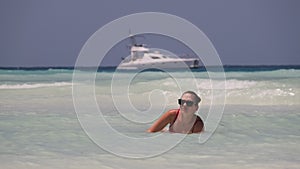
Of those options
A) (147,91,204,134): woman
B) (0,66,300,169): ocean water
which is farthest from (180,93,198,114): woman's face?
(0,66,300,169): ocean water

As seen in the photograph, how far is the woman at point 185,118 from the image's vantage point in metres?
6.91

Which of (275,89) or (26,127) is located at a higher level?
(26,127)

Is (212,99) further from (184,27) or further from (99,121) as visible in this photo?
(184,27)

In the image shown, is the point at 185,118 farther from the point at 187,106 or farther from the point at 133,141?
the point at 133,141

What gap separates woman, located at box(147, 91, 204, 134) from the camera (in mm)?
6910

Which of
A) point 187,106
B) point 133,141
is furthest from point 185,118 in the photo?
point 133,141

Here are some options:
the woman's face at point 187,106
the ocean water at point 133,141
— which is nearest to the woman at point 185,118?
the woman's face at point 187,106

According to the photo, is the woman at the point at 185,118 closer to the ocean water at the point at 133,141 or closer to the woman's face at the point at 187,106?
the woman's face at the point at 187,106

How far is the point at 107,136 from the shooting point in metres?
7.07

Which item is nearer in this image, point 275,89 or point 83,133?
point 83,133

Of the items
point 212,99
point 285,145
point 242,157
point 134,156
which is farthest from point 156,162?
point 212,99

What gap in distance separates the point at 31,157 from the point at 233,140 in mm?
2589

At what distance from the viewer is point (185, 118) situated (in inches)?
277

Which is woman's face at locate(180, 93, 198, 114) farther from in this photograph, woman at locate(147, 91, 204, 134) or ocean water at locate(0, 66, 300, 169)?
ocean water at locate(0, 66, 300, 169)
